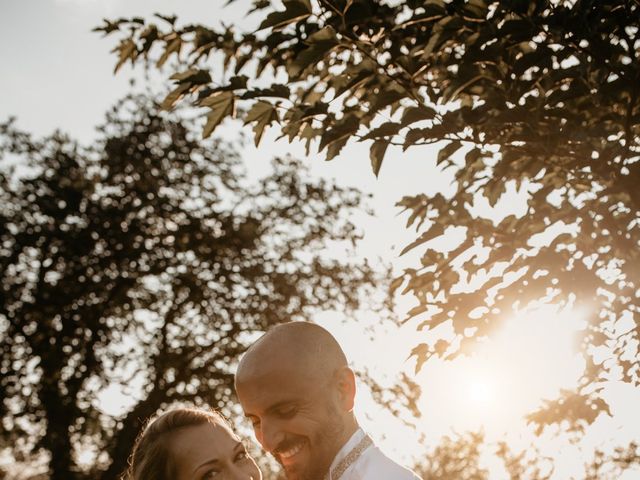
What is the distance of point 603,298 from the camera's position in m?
4.74

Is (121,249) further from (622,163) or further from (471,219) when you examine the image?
(622,163)

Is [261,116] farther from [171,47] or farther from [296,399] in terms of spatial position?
[296,399]

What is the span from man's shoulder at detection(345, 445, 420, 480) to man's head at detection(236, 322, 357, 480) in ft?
0.49

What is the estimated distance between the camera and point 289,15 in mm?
2795

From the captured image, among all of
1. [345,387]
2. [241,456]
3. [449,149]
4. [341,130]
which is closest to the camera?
[345,387]

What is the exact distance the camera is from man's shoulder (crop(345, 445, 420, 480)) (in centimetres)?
290

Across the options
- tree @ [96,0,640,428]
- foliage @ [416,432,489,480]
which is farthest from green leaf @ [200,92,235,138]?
foliage @ [416,432,489,480]

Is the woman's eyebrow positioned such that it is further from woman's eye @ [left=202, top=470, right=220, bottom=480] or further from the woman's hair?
the woman's hair

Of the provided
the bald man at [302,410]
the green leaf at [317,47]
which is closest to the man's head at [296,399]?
the bald man at [302,410]

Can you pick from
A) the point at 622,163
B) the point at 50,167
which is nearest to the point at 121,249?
the point at 50,167

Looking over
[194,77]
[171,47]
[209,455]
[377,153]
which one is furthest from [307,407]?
[171,47]

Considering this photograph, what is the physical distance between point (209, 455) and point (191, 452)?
0.41 ft

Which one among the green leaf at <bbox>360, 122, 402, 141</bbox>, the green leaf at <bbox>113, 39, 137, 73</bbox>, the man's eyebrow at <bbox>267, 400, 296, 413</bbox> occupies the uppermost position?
the green leaf at <bbox>113, 39, 137, 73</bbox>

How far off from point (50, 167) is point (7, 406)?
654 centimetres
